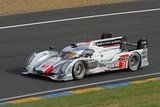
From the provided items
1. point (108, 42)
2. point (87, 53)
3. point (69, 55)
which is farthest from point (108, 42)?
point (69, 55)

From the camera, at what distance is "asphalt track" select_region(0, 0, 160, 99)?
16.3 m

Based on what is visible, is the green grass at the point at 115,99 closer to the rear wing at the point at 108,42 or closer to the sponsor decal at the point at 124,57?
the sponsor decal at the point at 124,57

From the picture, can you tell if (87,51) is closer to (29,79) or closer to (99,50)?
(99,50)

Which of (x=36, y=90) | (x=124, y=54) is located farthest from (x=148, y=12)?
(x=36, y=90)

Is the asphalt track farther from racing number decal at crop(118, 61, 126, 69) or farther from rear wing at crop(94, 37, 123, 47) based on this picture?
rear wing at crop(94, 37, 123, 47)

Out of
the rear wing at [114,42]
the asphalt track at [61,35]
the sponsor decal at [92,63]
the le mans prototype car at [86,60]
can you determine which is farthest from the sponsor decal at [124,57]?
the sponsor decal at [92,63]

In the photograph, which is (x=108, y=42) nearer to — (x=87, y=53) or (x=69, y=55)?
(x=87, y=53)

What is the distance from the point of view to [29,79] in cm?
1659

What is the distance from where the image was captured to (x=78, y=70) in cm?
1650

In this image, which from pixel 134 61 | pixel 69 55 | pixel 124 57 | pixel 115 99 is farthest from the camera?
pixel 134 61

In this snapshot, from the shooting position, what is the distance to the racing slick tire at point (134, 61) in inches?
688

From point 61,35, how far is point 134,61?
5.72 metres

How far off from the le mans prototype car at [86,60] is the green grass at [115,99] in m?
1.83

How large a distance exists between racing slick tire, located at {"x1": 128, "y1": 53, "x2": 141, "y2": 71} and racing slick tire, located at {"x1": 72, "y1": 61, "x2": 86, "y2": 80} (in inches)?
59.9
